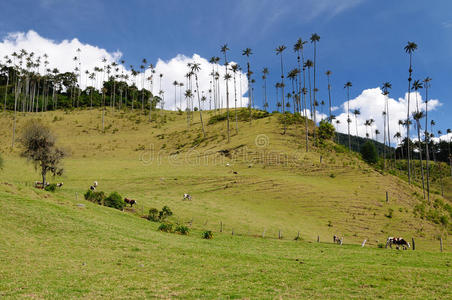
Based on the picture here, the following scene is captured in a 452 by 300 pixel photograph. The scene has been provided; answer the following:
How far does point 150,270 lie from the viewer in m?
15.6

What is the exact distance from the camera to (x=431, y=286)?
13.0 m

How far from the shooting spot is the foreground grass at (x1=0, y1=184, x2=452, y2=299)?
39.7 feet

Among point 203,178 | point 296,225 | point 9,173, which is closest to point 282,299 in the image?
point 296,225

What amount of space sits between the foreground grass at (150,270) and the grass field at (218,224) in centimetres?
8

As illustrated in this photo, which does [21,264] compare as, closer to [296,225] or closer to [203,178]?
[296,225]

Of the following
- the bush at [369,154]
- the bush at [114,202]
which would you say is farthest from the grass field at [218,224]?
the bush at [369,154]

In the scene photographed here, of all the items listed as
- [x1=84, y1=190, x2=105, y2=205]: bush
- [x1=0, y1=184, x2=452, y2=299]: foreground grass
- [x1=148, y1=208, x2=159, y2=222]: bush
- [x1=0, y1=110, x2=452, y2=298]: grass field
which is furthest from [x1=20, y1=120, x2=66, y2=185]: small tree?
[x1=0, y1=184, x2=452, y2=299]: foreground grass

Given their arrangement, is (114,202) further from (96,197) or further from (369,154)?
(369,154)

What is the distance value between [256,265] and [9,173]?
2640 inches

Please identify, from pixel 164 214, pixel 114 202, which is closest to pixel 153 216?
pixel 164 214

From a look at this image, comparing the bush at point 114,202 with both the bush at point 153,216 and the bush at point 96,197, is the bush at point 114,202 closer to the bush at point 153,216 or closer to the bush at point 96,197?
the bush at point 96,197

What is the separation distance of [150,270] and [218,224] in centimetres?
2072

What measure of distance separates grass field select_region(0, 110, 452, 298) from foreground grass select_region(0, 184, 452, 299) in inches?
3.2

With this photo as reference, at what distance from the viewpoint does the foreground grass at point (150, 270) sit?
1211cm
